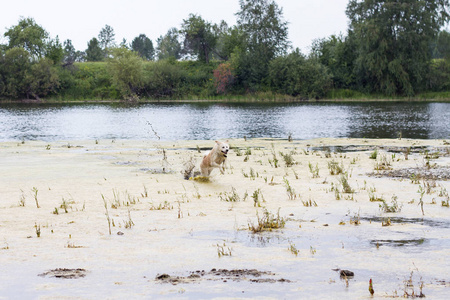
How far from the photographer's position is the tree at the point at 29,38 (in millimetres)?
106594

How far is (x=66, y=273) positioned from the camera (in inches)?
242

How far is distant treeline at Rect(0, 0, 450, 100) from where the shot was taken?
267 feet

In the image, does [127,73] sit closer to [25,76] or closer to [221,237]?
[25,76]

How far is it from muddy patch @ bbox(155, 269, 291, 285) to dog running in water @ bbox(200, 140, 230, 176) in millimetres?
7867

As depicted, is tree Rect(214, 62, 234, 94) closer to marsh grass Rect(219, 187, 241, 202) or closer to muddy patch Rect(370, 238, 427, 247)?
marsh grass Rect(219, 187, 241, 202)

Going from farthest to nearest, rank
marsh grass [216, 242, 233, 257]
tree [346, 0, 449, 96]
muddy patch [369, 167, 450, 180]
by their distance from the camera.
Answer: tree [346, 0, 449, 96] → muddy patch [369, 167, 450, 180] → marsh grass [216, 242, 233, 257]

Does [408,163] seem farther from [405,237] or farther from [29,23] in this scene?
[29,23]

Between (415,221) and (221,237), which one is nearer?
(221,237)

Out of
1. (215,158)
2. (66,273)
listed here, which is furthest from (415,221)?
(215,158)

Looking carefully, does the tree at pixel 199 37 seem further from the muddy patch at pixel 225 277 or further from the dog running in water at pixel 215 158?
the muddy patch at pixel 225 277

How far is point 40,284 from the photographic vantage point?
227 inches

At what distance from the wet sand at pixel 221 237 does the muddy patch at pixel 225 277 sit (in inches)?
0.9

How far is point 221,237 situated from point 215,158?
21.6 ft

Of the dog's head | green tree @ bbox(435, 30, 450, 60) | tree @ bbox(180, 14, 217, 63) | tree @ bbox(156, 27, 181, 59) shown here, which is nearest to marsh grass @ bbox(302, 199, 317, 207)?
the dog's head
